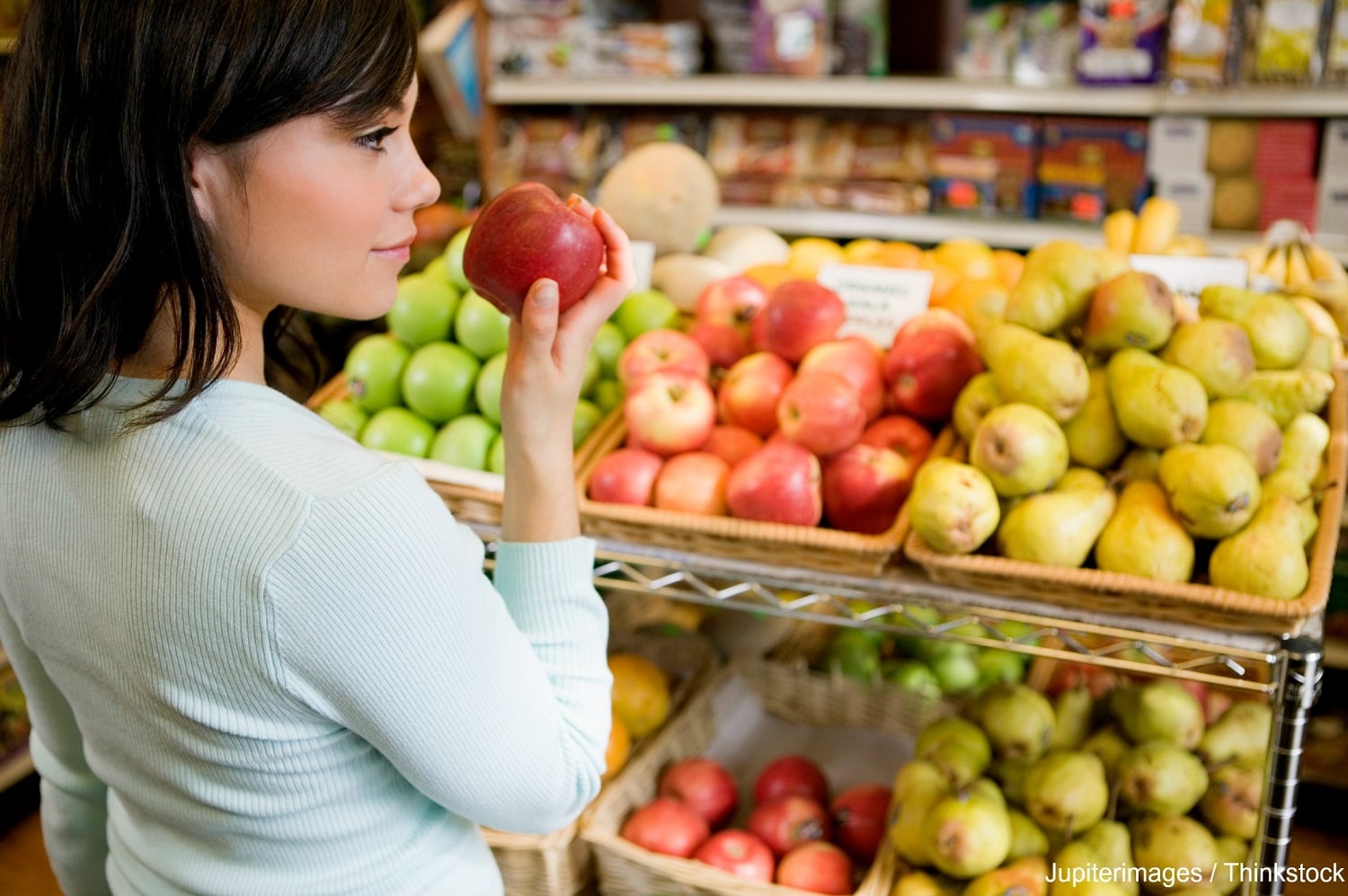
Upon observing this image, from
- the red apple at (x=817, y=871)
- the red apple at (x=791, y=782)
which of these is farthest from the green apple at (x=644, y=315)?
the red apple at (x=817, y=871)

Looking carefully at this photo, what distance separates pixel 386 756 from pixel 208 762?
127 mm

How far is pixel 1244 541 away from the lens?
114 cm

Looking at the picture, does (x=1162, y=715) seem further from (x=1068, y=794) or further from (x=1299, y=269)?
(x=1299, y=269)

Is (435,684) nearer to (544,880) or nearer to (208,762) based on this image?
(208,762)

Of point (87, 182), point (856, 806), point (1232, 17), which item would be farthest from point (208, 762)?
→ point (1232, 17)

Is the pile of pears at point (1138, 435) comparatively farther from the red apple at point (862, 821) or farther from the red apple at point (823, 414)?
the red apple at point (862, 821)

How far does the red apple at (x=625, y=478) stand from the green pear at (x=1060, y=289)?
478 millimetres

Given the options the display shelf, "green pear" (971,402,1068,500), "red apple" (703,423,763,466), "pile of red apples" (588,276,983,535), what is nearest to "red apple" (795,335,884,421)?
"pile of red apples" (588,276,983,535)

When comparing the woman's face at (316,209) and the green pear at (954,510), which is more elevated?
the woman's face at (316,209)

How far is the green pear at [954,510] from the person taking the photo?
1.18 metres

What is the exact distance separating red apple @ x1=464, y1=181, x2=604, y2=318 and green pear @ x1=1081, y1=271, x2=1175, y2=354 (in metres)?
0.62

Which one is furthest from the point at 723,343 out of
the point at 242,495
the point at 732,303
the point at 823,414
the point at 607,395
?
the point at 242,495

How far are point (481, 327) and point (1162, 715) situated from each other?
1.04 metres

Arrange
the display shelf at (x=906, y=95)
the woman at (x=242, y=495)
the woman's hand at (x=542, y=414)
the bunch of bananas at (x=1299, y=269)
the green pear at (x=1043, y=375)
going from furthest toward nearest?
1. the display shelf at (x=906, y=95)
2. the bunch of bananas at (x=1299, y=269)
3. the green pear at (x=1043, y=375)
4. the woman's hand at (x=542, y=414)
5. the woman at (x=242, y=495)
